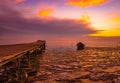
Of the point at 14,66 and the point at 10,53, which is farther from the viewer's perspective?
the point at 14,66

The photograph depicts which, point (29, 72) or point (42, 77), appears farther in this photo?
point (29, 72)

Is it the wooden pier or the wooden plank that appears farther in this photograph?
the wooden pier

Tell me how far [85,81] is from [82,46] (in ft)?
80.9

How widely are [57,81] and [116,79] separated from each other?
2961 millimetres

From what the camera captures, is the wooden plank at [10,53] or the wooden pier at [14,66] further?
the wooden pier at [14,66]

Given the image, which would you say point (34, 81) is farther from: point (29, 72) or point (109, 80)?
point (109, 80)

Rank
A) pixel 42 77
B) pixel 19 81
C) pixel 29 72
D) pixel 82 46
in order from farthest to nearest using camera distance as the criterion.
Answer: pixel 82 46
pixel 29 72
pixel 42 77
pixel 19 81

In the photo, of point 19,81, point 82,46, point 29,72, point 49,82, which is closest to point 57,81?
point 49,82

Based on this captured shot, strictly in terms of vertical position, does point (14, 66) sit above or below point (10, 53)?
below

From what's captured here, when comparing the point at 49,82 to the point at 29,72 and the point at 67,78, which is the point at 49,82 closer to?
the point at 67,78

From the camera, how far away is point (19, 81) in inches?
339

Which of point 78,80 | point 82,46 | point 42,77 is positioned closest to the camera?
point 78,80

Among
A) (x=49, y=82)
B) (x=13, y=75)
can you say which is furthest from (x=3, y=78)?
(x=49, y=82)

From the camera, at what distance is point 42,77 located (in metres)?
10.0
